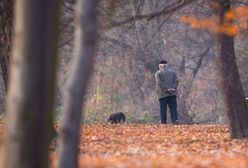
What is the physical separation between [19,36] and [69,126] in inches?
59.0

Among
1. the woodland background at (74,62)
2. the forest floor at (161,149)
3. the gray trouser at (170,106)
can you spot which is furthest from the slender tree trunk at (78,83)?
the gray trouser at (170,106)

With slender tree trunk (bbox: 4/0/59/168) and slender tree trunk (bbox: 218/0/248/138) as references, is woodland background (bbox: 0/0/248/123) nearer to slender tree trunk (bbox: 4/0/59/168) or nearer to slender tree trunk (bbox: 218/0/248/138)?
slender tree trunk (bbox: 218/0/248/138)

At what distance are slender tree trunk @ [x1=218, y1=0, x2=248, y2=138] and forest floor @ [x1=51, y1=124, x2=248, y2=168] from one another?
1.11 feet

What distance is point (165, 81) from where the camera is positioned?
20359 millimetres

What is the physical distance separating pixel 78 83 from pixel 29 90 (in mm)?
1239

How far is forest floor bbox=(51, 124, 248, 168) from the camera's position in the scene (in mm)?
9539

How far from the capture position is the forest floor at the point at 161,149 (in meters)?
9.54

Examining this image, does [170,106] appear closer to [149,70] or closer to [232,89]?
[232,89]

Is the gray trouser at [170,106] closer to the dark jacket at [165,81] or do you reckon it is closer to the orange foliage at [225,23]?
the dark jacket at [165,81]

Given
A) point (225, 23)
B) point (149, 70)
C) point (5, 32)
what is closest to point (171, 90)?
point (5, 32)

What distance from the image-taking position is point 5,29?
583 inches

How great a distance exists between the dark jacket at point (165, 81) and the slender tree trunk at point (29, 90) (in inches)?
529

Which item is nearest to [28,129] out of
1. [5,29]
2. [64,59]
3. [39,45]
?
[39,45]

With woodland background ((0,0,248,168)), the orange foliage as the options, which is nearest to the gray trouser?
woodland background ((0,0,248,168))
